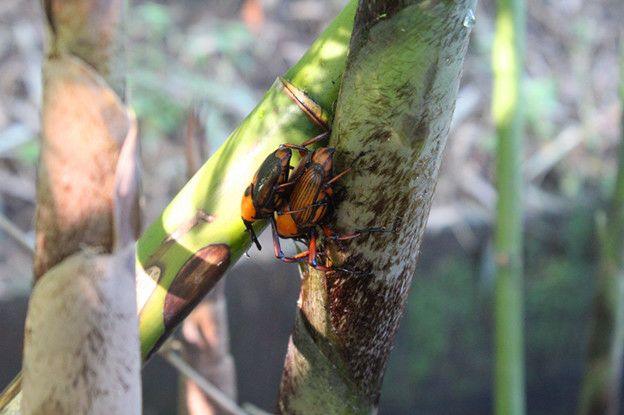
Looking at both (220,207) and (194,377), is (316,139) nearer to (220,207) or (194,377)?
(220,207)

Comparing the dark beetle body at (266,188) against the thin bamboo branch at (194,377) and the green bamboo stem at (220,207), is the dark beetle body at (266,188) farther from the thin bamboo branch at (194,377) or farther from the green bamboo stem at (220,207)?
the thin bamboo branch at (194,377)

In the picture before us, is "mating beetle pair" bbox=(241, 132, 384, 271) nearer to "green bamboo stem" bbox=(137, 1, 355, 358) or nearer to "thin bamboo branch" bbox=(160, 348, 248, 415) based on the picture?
"green bamboo stem" bbox=(137, 1, 355, 358)

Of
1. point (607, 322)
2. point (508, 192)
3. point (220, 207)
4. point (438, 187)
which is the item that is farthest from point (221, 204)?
point (438, 187)

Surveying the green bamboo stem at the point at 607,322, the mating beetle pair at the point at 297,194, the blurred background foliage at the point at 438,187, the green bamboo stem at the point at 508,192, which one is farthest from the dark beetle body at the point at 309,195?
the blurred background foliage at the point at 438,187

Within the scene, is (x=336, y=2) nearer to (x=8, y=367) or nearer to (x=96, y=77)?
(x=8, y=367)

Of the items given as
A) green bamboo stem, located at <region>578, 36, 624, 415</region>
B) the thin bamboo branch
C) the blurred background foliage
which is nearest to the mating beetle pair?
the thin bamboo branch
